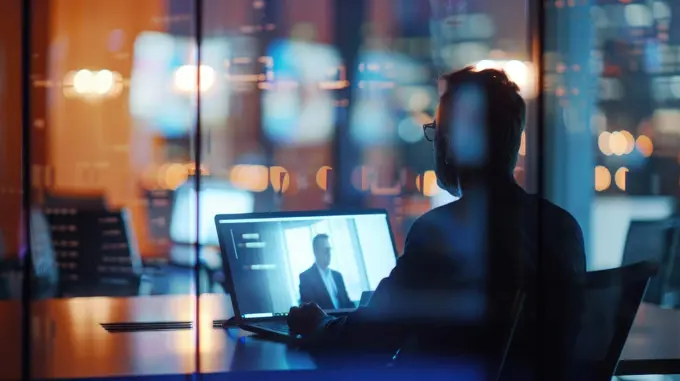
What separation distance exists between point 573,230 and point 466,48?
453cm

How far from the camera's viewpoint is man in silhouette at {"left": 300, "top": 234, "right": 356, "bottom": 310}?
8.07ft

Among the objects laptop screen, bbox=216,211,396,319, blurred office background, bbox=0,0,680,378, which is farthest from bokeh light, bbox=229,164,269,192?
laptop screen, bbox=216,211,396,319

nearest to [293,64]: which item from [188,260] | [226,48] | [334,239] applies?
[226,48]

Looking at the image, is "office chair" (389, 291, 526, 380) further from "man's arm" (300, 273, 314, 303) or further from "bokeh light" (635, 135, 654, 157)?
"bokeh light" (635, 135, 654, 157)

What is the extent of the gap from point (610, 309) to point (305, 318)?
A: 751mm

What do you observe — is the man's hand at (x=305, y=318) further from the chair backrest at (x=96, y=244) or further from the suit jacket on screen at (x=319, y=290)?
the chair backrest at (x=96, y=244)

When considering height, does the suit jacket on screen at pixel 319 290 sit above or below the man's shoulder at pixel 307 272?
below

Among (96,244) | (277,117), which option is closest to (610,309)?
(96,244)

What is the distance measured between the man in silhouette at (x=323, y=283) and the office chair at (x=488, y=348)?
40 centimetres

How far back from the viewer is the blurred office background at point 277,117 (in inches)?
144

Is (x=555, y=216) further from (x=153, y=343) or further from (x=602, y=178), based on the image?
(x=602, y=178)

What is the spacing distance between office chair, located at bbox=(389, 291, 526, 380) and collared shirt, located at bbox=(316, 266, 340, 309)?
40cm

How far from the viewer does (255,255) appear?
2.43m

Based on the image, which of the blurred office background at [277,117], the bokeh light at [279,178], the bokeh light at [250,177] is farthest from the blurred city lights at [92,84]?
the bokeh light at [279,178]
